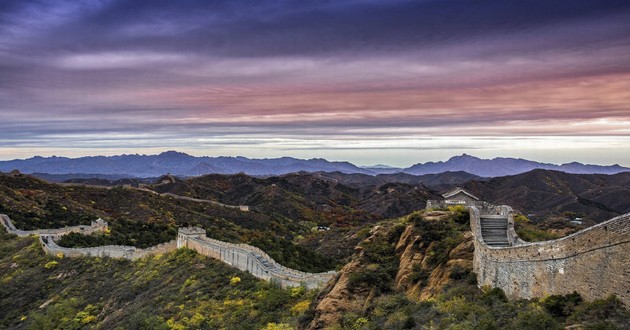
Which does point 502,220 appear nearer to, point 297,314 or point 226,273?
point 297,314

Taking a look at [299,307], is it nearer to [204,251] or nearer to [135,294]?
[204,251]

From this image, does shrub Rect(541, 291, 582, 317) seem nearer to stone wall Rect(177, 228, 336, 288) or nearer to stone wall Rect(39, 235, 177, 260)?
stone wall Rect(177, 228, 336, 288)

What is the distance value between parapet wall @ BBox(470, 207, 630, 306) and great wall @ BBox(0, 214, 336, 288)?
47.1 ft

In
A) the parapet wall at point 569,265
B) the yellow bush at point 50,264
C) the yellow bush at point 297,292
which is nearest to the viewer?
the parapet wall at point 569,265

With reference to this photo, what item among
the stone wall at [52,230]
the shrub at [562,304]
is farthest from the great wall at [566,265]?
the stone wall at [52,230]

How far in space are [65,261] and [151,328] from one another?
29.8 metres

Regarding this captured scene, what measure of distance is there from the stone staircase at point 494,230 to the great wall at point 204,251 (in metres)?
11.1

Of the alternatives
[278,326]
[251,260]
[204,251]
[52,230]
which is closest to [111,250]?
[204,251]

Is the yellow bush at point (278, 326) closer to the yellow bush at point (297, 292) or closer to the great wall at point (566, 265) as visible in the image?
the yellow bush at point (297, 292)

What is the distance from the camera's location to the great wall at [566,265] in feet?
45.5

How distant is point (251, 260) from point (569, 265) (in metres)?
27.0

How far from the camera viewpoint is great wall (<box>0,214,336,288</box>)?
34.2 m

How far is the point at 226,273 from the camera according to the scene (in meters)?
41.0

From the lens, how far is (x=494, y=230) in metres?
24.1
